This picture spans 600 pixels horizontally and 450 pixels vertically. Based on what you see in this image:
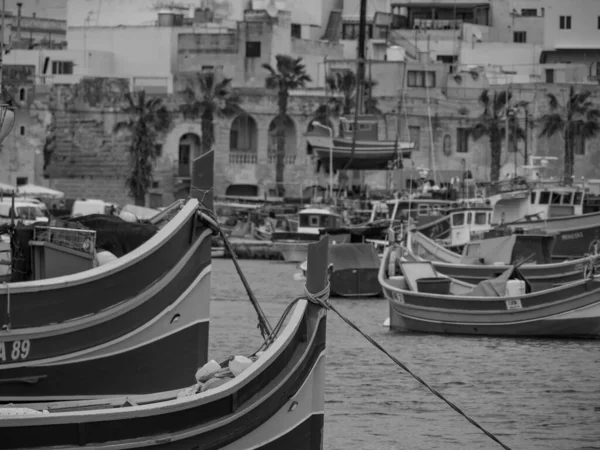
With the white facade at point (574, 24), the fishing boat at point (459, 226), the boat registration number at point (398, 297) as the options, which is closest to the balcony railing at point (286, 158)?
the white facade at point (574, 24)

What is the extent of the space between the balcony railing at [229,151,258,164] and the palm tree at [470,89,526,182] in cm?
1103

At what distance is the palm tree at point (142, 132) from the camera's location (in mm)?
79375

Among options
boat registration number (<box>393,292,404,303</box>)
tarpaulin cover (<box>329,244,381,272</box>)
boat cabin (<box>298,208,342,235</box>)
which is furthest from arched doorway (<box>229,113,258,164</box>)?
boat registration number (<box>393,292,404,303</box>)

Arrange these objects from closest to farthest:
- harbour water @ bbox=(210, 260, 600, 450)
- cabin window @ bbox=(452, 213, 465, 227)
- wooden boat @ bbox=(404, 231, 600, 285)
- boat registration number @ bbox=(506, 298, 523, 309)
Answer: harbour water @ bbox=(210, 260, 600, 450) < boat registration number @ bbox=(506, 298, 523, 309) < wooden boat @ bbox=(404, 231, 600, 285) < cabin window @ bbox=(452, 213, 465, 227)

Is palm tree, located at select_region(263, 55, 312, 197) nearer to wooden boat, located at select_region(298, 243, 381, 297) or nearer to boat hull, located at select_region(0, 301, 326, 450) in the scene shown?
wooden boat, located at select_region(298, 243, 381, 297)

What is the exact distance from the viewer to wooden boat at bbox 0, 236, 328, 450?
1318 cm

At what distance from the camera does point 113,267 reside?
18.1 metres

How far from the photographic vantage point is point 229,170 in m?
84.3

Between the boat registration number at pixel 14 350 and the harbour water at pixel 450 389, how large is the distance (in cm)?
478

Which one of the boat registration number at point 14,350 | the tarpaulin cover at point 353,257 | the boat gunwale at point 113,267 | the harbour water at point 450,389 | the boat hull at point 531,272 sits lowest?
the harbour water at point 450,389

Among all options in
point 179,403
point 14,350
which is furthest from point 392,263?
point 179,403

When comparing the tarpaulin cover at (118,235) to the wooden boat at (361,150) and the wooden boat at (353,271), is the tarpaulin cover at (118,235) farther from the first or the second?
the wooden boat at (361,150)

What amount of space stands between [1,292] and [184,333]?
2.99 meters

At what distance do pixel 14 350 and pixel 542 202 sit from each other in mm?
40140
